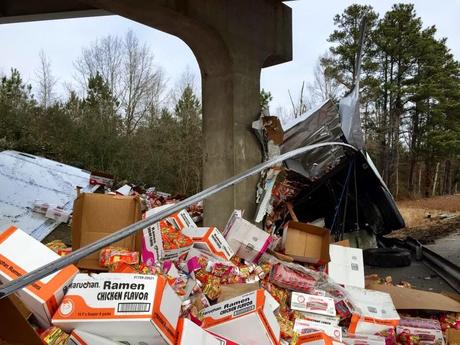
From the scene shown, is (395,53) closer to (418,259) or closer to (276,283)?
(418,259)

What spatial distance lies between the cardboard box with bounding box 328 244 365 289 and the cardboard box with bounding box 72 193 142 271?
66.1 inches

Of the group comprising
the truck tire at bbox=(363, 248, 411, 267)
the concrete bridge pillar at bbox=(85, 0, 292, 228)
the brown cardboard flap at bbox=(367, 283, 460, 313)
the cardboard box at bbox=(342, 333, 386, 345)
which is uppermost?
the concrete bridge pillar at bbox=(85, 0, 292, 228)

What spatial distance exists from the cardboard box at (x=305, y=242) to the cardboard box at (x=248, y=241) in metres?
0.36

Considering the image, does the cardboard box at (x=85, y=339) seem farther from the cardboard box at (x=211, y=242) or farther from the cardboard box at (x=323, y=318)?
the cardboard box at (x=211, y=242)

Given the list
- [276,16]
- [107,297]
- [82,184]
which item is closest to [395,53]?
[276,16]

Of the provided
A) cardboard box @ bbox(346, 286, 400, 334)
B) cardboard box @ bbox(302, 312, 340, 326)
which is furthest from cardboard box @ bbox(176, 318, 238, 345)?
cardboard box @ bbox(346, 286, 400, 334)

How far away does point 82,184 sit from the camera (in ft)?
23.1

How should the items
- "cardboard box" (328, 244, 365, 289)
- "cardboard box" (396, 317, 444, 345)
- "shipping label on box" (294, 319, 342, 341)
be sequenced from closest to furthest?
"shipping label on box" (294, 319, 342, 341) < "cardboard box" (396, 317, 444, 345) < "cardboard box" (328, 244, 365, 289)

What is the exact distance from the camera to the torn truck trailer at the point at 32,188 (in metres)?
5.74

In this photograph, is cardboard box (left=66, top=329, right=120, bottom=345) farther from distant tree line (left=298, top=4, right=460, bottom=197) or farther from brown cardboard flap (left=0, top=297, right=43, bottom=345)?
distant tree line (left=298, top=4, right=460, bottom=197)

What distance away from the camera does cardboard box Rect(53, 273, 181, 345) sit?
1741 millimetres

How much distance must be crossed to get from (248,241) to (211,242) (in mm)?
387

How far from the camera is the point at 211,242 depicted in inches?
135

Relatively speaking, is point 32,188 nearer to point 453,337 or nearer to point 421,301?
point 421,301
